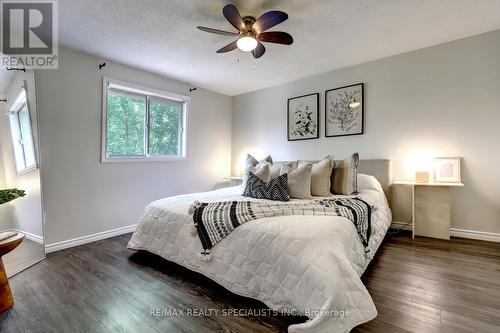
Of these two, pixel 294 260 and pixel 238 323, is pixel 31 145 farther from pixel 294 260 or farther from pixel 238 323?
pixel 294 260

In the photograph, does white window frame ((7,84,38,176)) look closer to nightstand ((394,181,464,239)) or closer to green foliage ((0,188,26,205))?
green foliage ((0,188,26,205))

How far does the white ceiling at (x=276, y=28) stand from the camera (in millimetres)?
2146

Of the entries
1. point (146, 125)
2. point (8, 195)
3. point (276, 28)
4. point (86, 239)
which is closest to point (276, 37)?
point (276, 28)

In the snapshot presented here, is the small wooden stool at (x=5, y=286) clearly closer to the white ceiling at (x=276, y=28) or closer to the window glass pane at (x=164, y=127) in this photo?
the white ceiling at (x=276, y=28)

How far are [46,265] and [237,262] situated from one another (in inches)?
79.7

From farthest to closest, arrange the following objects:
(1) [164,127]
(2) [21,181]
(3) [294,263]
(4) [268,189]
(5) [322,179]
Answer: (1) [164,127]
(5) [322,179]
(4) [268,189]
(2) [21,181]
(3) [294,263]

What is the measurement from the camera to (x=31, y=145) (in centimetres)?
255

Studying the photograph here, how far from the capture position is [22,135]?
8.13 feet

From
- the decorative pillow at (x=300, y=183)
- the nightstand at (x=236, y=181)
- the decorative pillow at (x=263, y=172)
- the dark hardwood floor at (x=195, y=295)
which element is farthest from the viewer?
the nightstand at (x=236, y=181)

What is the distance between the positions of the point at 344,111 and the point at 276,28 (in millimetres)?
1762

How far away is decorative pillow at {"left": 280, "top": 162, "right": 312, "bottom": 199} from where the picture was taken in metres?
2.65

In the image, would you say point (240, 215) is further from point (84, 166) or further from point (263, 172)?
point (84, 166)

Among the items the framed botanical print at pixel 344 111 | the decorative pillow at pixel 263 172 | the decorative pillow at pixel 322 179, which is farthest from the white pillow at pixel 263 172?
the framed botanical print at pixel 344 111

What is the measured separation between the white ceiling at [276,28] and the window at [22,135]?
0.89 meters
